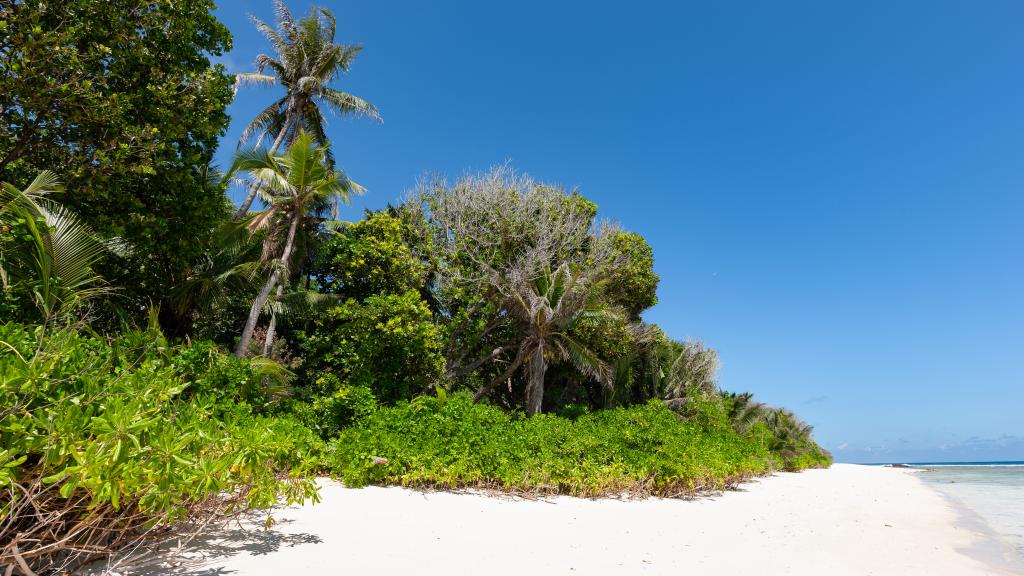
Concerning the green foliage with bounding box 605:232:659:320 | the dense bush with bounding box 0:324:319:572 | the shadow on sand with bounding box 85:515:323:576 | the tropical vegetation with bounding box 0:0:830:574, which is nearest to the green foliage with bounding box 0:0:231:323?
the tropical vegetation with bounding box 0:0:830:574

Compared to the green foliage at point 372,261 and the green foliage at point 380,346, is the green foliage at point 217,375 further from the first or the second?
the green foliage at point 372,261

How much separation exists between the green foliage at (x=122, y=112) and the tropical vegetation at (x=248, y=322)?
1.4 inches

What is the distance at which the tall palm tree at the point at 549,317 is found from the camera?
12.9m

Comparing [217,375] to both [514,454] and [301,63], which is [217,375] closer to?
[514,454]

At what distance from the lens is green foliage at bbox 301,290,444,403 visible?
426 inches

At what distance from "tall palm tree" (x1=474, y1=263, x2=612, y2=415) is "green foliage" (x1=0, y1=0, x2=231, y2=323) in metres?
7.69

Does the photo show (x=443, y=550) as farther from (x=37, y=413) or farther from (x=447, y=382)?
(x=447, y=382)

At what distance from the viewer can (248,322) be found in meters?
10.8

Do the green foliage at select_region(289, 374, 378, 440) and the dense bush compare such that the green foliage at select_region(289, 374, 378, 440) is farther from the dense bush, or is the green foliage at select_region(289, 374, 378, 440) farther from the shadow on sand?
the dense bush

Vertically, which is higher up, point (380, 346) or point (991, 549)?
point (380, 346)

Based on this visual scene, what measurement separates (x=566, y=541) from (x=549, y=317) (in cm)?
846

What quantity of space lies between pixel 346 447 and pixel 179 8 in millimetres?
7275

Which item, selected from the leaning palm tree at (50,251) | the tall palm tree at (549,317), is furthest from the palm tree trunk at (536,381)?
the leaning palm tree at (50,251)

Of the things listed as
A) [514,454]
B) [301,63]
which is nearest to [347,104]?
[301,63]
